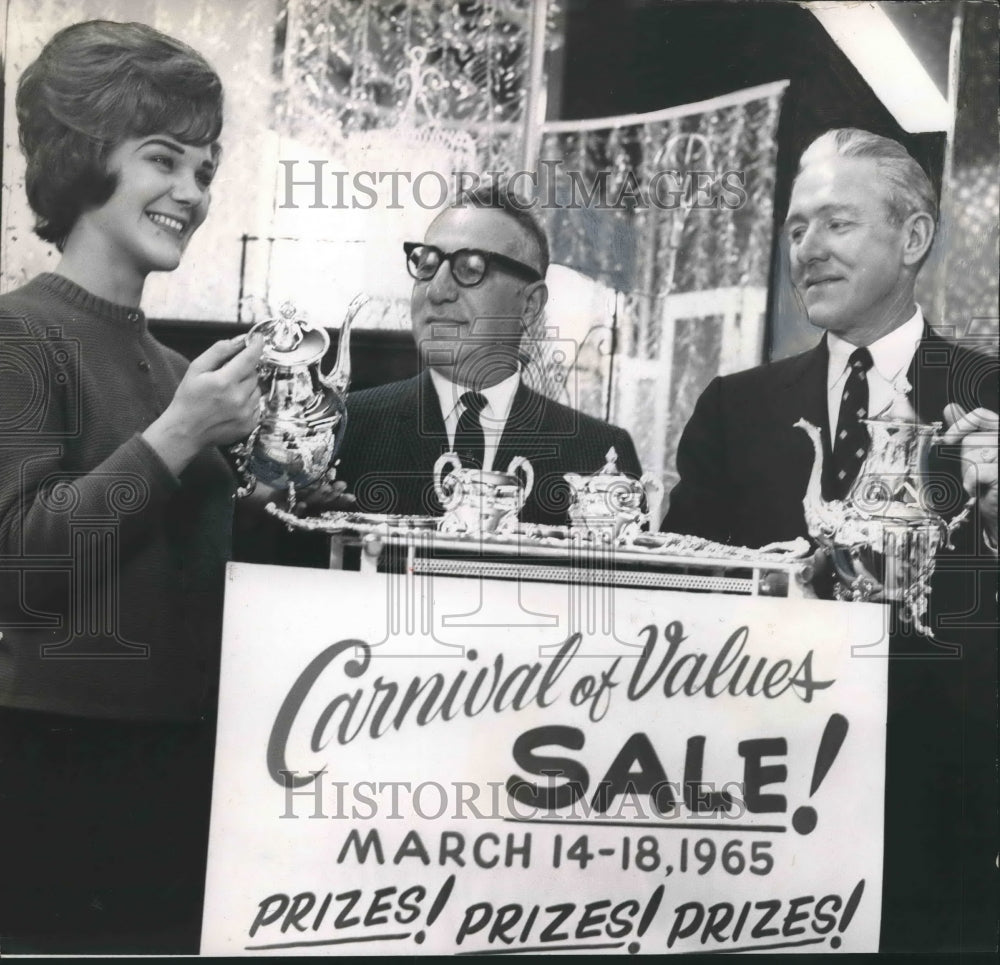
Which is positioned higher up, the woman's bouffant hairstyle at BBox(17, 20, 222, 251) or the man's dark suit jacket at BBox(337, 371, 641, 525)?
the woman's bouffant hairstyle at BBox(17, 20, 222, 251)

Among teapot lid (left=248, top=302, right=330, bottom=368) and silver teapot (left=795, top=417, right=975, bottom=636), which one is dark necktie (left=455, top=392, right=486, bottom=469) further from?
silver teapot (left=795, top=417, right=975, bottom=636)

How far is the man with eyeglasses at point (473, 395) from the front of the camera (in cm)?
350

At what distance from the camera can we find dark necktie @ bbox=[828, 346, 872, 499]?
3639 mm

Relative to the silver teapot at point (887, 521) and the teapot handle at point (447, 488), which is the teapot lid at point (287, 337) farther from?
the silver teapot at point (887, 521)

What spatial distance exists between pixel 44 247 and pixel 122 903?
199cm

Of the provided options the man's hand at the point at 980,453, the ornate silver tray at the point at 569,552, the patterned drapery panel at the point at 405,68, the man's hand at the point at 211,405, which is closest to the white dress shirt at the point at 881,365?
the man's hand at the point at 980,453

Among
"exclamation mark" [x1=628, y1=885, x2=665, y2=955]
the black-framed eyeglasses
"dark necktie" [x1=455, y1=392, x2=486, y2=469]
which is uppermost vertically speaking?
the black-framed eyeglasses

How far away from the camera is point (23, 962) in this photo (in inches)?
134

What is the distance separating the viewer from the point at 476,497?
3.50 meters

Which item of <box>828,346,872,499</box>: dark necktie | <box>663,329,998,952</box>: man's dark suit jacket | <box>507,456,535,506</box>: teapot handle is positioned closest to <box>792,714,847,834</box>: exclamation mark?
<box>663,329,998,952</box>: man's dark suit jacket

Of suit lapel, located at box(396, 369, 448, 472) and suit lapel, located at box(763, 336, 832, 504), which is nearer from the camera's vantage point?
suit lapel, located at box(396, 369, 448, 472)

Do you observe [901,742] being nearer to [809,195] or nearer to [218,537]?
[809,195]

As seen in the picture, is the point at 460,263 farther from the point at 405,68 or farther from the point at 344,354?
the point at 405,68

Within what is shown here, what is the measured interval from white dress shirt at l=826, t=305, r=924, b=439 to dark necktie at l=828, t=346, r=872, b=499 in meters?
0.02
